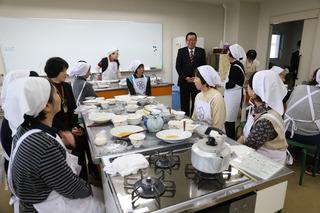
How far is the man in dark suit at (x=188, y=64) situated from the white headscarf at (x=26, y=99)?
2.67 m

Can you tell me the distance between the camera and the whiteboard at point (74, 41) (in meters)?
3.76

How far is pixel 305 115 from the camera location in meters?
2.11

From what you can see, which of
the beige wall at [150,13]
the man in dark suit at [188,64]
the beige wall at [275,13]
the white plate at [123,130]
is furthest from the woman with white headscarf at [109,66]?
the beige wall at [275,13]

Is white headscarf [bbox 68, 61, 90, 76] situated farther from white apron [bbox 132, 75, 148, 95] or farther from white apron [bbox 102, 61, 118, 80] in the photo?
white apron [bbox 102, 61, 118, 80]

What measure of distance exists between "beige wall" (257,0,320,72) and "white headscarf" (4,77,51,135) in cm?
474

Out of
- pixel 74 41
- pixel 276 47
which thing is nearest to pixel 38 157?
pixel 74 41

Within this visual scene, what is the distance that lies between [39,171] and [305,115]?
2372 millimetres

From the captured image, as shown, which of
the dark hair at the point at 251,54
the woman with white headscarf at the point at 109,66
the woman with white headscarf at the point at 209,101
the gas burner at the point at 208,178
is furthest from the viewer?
the woman with white headscarf at the point at 109,66

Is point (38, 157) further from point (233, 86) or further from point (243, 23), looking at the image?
point (243, 23)

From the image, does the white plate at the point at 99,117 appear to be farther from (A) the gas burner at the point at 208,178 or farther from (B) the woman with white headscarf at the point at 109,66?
(B) the woman with white headscarf at the point at 109,66

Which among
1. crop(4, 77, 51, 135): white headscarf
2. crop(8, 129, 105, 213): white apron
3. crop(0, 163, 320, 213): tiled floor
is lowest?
crop(0, 163, 320, 213): tiled floor

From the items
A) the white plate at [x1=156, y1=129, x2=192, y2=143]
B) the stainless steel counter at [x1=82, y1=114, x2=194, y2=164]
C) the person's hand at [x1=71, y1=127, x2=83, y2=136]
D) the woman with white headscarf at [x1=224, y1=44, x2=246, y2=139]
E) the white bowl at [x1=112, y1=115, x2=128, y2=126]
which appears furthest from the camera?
the woman with white headscarf at [x1=224, y1=44, x2=246, y2=139]

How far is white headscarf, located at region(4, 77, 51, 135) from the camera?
89 centimetres

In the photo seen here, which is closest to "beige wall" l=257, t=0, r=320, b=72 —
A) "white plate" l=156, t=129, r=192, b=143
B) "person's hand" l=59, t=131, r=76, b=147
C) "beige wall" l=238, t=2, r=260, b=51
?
"beige wall" l=238, t=2, r=260, b=51
